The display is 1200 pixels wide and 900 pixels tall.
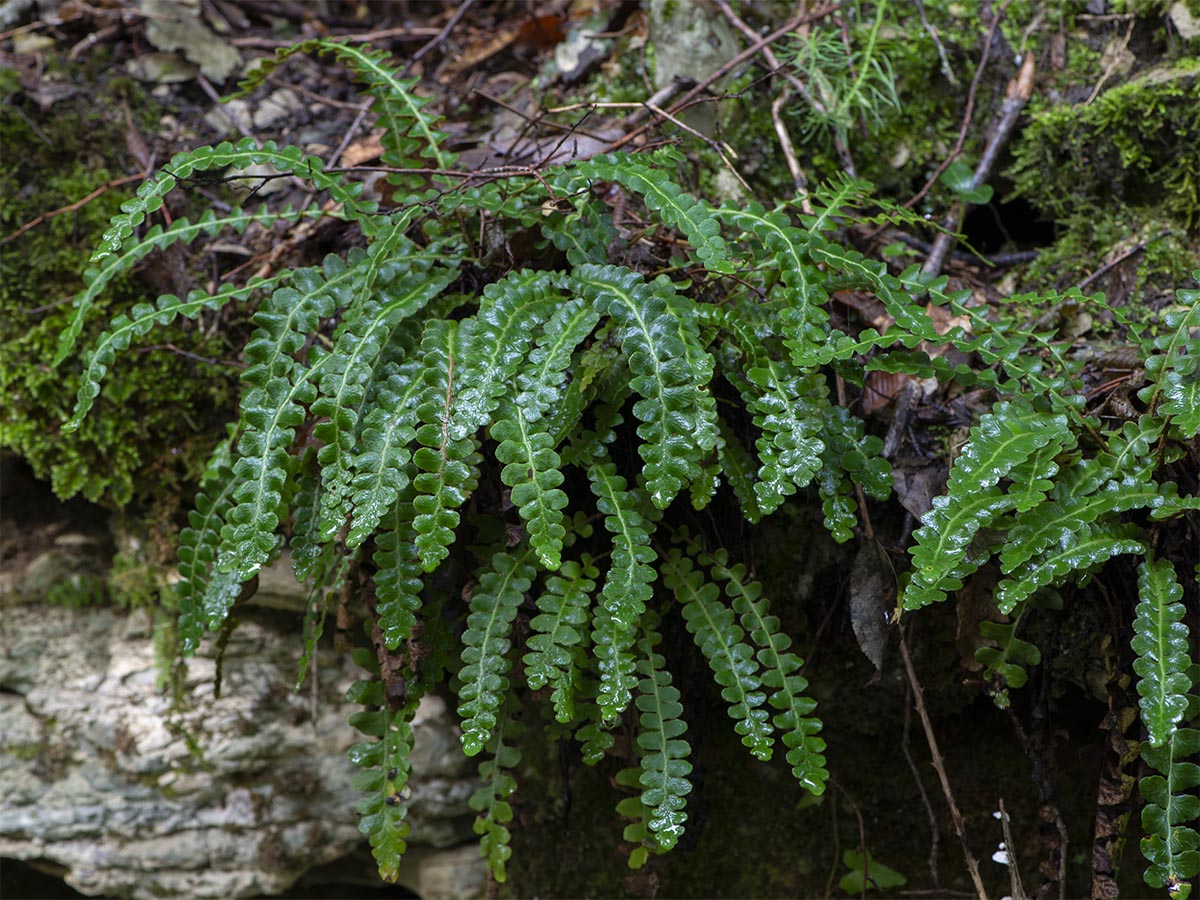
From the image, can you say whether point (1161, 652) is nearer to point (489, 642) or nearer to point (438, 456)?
point (489, 642)

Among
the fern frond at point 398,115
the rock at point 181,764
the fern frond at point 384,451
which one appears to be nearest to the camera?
the fern frond at point 384,451

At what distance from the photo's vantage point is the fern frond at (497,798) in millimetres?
2162

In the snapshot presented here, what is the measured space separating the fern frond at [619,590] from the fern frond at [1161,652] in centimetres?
100

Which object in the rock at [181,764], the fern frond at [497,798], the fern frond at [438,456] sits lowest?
the rock at [181,764]

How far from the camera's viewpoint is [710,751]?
289cm

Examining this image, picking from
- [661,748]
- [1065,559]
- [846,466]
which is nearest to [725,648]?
[661,748]

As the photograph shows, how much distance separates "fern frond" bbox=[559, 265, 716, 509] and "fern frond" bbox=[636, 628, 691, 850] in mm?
479

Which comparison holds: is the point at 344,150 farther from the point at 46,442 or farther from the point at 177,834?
the point at 177,834

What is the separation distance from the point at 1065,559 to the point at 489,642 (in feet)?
4.03

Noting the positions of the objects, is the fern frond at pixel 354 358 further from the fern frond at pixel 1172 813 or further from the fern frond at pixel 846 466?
the fern frond at pixel 1172 813

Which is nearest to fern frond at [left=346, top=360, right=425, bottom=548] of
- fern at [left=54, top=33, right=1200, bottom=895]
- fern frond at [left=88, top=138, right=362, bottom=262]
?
fern at [left=54, top=33, right=1200, bottom=895]

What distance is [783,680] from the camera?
2082 mm

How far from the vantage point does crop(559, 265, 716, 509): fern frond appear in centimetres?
186

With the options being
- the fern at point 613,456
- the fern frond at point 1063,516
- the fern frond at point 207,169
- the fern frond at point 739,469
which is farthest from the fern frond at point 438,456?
the fern frond at point 1063,516
